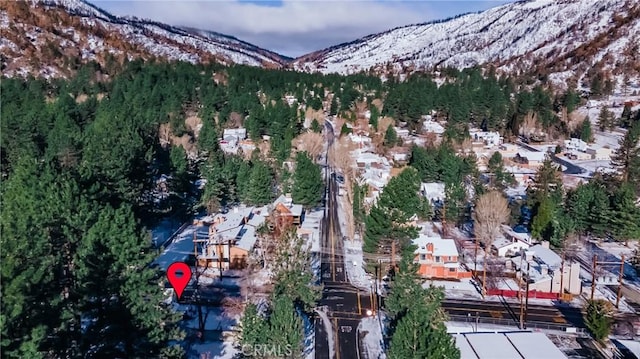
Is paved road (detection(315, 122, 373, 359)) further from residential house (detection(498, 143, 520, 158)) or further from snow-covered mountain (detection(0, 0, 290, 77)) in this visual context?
snow-covered mountain (detection(0, 0, 290, 77))

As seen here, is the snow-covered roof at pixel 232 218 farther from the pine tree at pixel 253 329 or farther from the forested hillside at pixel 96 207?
the pine tree at pixel 253 329

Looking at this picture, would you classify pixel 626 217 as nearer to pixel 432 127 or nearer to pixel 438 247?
pixel 438 247

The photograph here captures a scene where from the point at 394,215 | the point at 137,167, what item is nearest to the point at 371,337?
the point at 394,215

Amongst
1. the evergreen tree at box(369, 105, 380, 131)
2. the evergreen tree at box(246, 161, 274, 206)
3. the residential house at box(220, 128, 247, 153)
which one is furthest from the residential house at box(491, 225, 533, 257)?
the evergreen tree at box(369, 105, 380, 131)

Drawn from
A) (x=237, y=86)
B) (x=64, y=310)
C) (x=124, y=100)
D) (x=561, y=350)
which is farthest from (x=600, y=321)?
(x=237, y=86)

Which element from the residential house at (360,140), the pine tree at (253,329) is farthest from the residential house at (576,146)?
the pine tree at (253,329)
